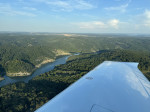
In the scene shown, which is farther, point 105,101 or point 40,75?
point 40,75

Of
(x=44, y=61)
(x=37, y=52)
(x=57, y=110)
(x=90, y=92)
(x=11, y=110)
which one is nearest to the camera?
(x=57, y=110)

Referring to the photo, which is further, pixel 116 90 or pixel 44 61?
pixel 44 61

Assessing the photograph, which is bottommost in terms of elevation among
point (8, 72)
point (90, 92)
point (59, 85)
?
point (8, 72)

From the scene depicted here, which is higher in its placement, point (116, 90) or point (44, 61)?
point (116, 90)

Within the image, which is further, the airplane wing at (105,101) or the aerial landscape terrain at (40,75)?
the aerial landscape terrain at (40,75)

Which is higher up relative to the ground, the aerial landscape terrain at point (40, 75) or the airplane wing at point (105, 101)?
the airplane wing at point (105, 101)

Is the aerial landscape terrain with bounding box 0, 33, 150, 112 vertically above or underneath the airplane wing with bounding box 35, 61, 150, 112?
underneath

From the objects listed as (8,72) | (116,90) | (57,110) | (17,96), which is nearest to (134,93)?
(116,90)

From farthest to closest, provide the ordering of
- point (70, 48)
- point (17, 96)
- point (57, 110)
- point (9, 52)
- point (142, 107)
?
point (70, 48) → point (9, 52) → point (17, 96) → point (142, 107) → point (57, 110)

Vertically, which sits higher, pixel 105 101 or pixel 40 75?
pixel 105 101

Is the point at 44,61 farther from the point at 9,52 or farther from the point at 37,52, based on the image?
the point at 9,52

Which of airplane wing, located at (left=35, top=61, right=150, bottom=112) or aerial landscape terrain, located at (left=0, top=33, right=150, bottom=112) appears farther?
aerial landscape terrain, located at (left=0, top=33, right=150, bottom=112)
